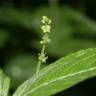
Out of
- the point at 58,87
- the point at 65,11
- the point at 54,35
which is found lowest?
the point at 58,87

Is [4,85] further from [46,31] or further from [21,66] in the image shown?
[21,66]

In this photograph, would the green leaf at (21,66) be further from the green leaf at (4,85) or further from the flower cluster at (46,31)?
the flower cluster at (46,31)

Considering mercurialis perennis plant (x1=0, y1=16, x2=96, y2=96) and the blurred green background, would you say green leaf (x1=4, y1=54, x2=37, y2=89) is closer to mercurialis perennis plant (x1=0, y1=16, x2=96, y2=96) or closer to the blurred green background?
the blurred green background

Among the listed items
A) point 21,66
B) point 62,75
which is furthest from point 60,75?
point 21,66

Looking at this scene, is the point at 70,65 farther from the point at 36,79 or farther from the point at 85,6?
the point at 85,6

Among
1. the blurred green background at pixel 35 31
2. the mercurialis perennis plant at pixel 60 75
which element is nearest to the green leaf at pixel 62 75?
the mercurialis perennis plant at pixel 60 75

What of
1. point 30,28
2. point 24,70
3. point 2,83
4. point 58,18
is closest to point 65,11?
point 58,18
